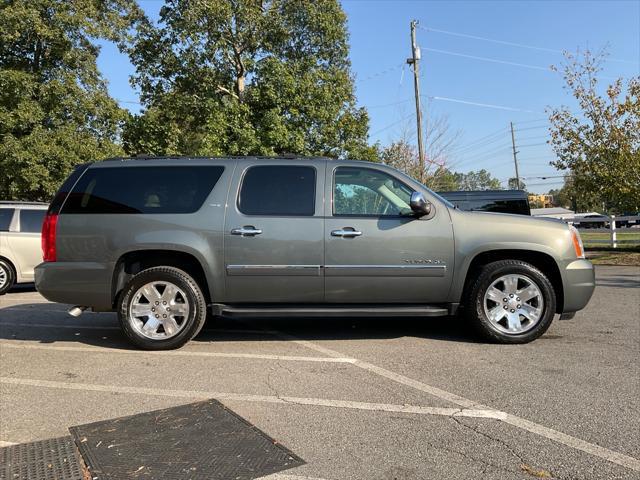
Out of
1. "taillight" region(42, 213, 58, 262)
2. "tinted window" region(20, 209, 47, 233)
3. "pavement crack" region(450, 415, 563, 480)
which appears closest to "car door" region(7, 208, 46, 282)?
"tinted window" region(20, 209, 47, 233)

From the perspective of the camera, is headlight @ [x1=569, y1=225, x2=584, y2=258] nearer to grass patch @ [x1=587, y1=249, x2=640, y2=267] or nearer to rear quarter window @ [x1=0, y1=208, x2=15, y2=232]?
grass patch @ [x1=587, y1=249, x2=640, y2=267]

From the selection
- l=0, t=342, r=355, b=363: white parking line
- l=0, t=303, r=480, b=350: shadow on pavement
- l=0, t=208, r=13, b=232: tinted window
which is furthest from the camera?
l=0, t=208, r=13, b=232: tinted window

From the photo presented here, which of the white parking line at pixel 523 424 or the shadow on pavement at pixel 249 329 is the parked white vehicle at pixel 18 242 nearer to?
the shadow on pavement at pixel 249 329

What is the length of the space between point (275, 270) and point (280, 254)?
0.17 meters

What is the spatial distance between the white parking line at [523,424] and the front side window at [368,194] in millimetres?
1556

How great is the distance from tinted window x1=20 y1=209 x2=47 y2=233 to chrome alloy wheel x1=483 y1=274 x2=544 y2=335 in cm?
896

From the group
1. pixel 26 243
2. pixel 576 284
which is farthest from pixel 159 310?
pixel 26 243

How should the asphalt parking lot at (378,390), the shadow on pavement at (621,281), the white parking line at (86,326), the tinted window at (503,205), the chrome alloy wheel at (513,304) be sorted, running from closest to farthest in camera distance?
the asphalt parking lot at (378,390), the chrome alloy wheel at (513,304), the white parking line at (86,326), the shadow on pavement at (621,281), the tinted window at (503,205)

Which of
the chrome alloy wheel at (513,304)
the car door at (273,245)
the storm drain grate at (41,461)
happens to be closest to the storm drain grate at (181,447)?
the storm drain grate at (41,461)

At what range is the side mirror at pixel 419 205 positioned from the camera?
5.05 meters

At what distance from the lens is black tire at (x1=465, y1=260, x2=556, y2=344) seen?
521 cm

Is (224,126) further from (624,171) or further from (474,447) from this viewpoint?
(474,447)

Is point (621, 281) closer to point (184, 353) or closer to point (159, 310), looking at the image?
point (184, 353)

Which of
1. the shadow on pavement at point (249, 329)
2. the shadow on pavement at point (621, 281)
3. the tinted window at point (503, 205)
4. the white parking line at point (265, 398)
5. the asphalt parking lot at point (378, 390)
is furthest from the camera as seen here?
the tinted window at point (503, 205)
